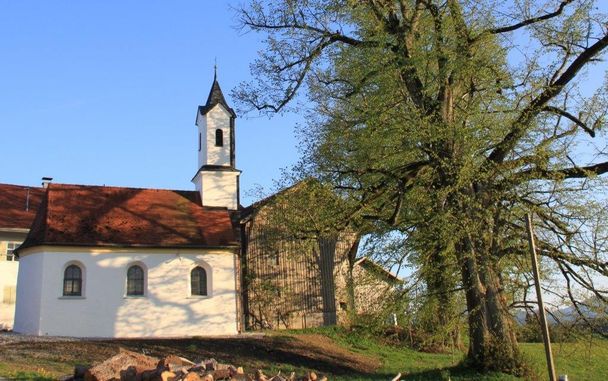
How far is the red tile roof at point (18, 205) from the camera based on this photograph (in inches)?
1188

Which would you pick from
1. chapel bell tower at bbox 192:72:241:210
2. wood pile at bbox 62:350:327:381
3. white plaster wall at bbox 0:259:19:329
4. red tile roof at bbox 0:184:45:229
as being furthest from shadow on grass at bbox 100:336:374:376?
red tile roof at bbox 0:184:45:229

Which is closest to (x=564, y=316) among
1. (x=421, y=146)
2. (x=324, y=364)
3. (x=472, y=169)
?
(x=472, y=169)

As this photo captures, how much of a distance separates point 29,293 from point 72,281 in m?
1.98

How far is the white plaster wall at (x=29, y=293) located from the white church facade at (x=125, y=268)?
0.14 ft

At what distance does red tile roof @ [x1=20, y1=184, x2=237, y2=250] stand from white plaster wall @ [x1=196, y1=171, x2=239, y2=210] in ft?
2.37

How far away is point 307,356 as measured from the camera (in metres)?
22.2

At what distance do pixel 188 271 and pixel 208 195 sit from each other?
5.23 metres

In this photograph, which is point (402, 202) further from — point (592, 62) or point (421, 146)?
point (592, 62)

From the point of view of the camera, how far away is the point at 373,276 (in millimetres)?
17000

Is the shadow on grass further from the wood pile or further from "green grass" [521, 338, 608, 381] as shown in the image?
the wood pile

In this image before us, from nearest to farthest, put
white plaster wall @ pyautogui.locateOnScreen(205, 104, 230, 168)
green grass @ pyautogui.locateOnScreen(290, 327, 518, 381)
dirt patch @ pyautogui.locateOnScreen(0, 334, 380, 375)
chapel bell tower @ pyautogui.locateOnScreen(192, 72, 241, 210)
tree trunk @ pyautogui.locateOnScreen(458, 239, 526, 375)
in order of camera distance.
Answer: tree trunk @ pyautogui.locateOnScreen(458, 239, 526, 375), green grass @ pyautogui.locateOnScreen(290, 327, 518, 381), dirt patch @ pyautogui.locateOnScreen(0, 334, 380, 375), chapel bell tower @ pyautogui.locateOnScreen(192, 72, 241, 210), white plaster wall @ pyautogui.locateOnScreen(205, 104, 230, 168)

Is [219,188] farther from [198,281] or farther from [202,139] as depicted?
[198,281]

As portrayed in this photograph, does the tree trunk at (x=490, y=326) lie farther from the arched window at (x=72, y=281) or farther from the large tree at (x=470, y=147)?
the arched window at (x=72, y=281)

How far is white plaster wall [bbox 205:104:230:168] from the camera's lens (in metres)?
31.8
